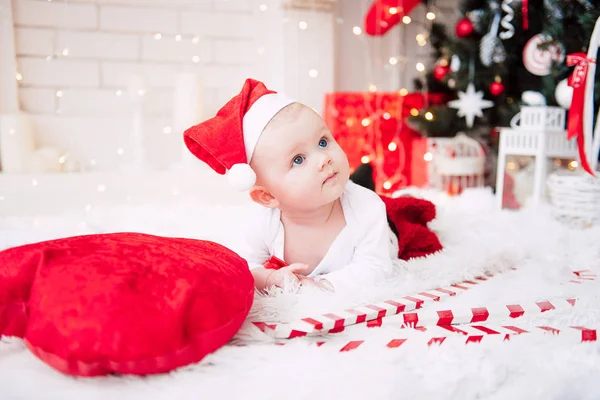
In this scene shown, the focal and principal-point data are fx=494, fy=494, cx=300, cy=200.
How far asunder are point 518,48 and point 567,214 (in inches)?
29.3

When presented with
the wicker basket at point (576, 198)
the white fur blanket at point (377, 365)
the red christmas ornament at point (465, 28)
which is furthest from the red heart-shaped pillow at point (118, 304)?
the red christmas ornament at point (465, 28)

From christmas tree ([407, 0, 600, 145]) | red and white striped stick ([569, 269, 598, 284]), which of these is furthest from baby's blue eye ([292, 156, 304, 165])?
christmas tree ([407, 0, 600, 145])

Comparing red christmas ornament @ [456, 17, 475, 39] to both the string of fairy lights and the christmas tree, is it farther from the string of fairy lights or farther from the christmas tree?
the string of fairy lights

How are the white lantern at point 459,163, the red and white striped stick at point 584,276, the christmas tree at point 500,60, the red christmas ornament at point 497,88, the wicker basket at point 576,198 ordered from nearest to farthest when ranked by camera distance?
the red and white striped stick at point 584,276
the wicker basket at point 576,198
the christmas tree at point 500,60
the red christmas ornament at point 497,88
the white lantern at point 459,163

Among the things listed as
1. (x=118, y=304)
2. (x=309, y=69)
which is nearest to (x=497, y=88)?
(x=309, y=69)

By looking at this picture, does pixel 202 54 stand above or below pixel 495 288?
above

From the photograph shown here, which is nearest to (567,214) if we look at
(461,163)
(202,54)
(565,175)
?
(565,175)

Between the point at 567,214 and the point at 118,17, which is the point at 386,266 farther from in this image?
the point at 118,17

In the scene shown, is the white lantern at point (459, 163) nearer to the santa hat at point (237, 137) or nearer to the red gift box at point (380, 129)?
the red gift box at point (380, 129)

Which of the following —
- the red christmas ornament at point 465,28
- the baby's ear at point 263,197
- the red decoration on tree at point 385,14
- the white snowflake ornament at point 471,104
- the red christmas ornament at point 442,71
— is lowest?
the baby's ear at point 263,197

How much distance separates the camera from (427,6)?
90.9 inches

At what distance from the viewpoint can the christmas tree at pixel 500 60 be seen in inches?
61.8

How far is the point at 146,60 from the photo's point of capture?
2092mm

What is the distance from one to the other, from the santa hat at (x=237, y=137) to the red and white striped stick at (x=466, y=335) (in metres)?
0.29
